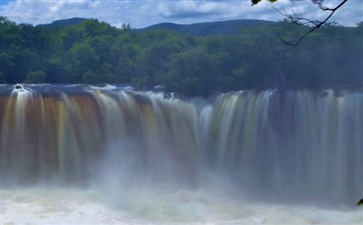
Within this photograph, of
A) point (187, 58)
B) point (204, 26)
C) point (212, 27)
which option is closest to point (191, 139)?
point (187, 58)

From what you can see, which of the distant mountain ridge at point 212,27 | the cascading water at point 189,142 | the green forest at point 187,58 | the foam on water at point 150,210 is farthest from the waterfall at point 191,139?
the distant mountain ridge at point 212,27

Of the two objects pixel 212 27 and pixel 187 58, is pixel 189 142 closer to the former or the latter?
Answer: pixel 187 58

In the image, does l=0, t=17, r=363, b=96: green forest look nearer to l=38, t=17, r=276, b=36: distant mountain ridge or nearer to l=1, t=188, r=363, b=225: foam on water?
l=38, t=17, r=276, b=36: distant mountain ridge

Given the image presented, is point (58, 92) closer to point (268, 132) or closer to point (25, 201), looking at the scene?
point (25, 201)

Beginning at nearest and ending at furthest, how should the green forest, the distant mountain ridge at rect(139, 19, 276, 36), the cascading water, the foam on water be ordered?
1. the foam on water
2. the cascading water
3. the green forest
4. the distant mountain ridge at rect(139, 19, 276, 36)

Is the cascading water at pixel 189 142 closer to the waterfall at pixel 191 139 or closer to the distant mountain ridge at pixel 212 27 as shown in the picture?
the waterfall at pixel 191 139

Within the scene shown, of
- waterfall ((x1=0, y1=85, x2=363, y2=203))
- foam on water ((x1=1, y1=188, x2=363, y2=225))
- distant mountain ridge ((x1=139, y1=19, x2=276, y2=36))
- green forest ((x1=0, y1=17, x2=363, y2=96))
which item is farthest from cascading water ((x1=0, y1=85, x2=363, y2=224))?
distant mountain ridge ((x1=139, y1=19, x2=276, y2=36))
